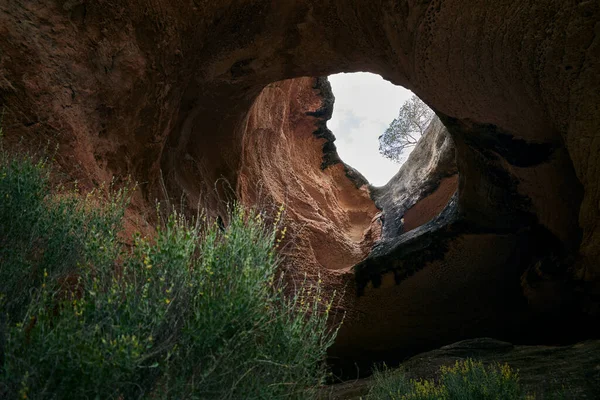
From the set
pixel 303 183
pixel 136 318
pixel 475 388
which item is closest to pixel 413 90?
pixel 475 388

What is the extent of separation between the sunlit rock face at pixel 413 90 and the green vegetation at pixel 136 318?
1.31 meters

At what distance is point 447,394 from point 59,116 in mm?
4871

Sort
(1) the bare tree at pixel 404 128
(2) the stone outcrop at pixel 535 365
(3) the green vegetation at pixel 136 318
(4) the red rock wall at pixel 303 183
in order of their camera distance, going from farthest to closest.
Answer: (1) the bare tree at pixel 404 128 → (4) the red rock wall at pixel 303 183 → (2) the stone outcrop at pixel 535 365 → (3) the green vegetation at pixel 136 318

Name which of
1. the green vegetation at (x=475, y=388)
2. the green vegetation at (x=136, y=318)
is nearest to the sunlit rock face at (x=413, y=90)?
the green vegetation at (x=136, y=318)

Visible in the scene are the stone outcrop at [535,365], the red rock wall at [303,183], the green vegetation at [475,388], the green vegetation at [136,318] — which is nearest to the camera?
the green vegetation at [136,318]

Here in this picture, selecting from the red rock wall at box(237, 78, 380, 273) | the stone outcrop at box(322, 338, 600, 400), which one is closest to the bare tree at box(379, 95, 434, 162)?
the red rock wall at box(237, 78, 380, 273)

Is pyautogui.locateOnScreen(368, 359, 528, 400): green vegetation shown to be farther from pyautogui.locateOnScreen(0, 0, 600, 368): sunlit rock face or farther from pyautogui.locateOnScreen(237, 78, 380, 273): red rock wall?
pyautogui.locateOnScreen(237, 78, 380, 273): red rock wall

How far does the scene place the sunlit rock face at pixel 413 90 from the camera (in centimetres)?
408

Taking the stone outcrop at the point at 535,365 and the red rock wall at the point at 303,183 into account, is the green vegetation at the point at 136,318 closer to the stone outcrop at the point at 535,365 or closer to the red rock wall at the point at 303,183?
the stone outcrop at the point at 535,365

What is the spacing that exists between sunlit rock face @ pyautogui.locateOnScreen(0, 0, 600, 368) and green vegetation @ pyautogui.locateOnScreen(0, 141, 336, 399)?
51.7 inches

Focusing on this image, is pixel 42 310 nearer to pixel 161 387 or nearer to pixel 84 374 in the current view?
pixel 84 374

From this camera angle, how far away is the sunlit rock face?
4078mm

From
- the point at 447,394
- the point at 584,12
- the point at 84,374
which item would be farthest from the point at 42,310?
the point at 584,12

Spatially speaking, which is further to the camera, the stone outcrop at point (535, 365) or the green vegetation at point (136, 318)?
the stone outcrop at point (535, 365)
